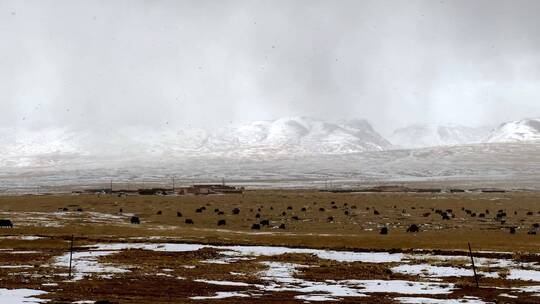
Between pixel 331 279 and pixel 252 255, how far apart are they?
10.3 m

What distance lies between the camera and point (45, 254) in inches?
1660

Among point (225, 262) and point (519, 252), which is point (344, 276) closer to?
point (225, 262)

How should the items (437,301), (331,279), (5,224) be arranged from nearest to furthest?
(437,301)
(331,279)
(5,224)

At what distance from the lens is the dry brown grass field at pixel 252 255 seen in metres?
28.9

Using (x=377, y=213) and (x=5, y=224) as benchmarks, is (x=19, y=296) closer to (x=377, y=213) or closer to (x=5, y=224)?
(x=5, y=224)

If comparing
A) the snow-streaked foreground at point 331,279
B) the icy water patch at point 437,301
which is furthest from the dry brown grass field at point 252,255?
the icy water patch at point 437,301

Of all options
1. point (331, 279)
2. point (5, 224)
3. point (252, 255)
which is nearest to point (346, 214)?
point (252, 255)

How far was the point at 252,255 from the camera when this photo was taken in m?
43.2

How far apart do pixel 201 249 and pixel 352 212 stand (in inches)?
1419

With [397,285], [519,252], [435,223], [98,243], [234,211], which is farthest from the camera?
[234,211]

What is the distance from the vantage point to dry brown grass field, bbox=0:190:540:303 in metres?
28.9

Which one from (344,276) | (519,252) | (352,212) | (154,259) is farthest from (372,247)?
(352,212)

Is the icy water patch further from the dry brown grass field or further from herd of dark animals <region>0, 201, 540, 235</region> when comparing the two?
herd of dark animals <region>0, 201, 540, 235</region>

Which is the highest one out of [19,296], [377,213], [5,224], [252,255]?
[5,224]
